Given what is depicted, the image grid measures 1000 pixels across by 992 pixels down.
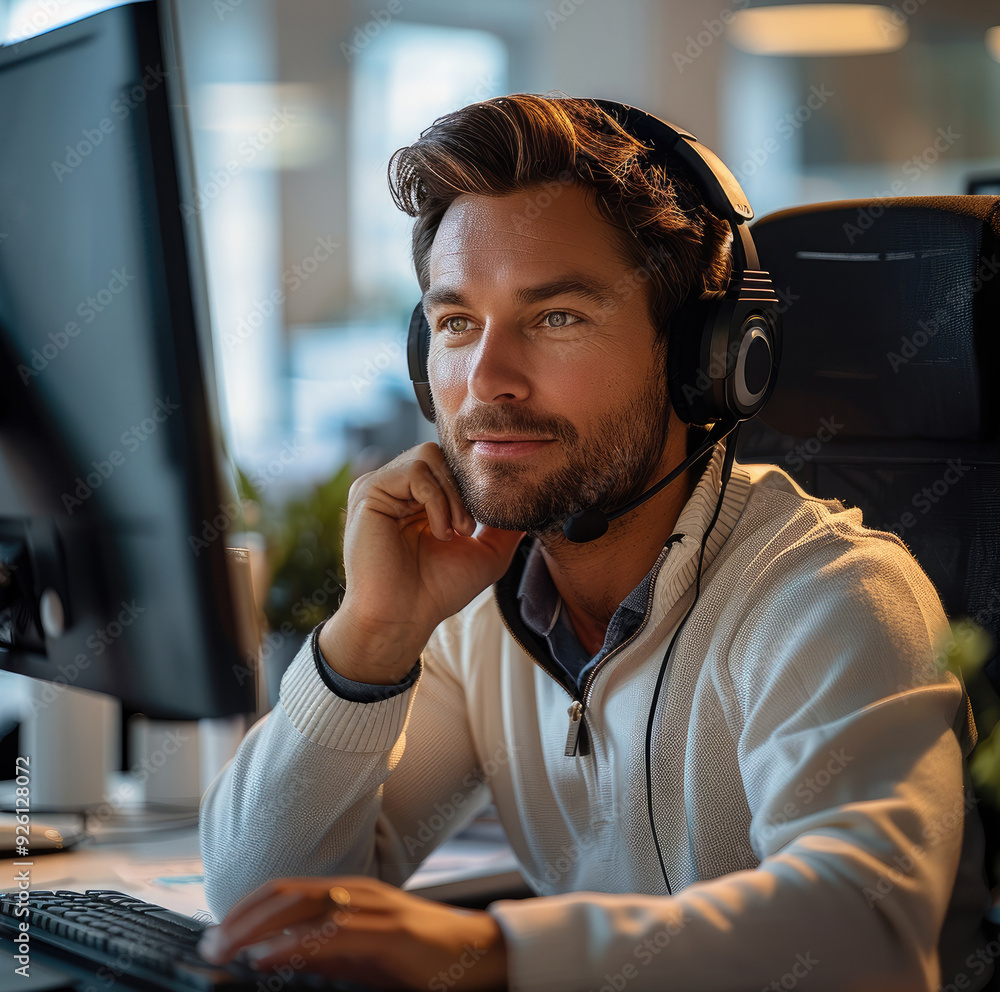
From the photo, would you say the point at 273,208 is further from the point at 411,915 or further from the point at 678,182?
the point at 411,915

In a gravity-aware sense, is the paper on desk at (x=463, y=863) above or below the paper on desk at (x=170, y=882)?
below

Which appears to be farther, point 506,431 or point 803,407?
point 803,407

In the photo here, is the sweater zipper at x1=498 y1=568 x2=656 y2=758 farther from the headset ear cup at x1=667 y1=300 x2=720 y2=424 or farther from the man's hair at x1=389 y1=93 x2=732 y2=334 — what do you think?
the man's hair at x1=389 y1=93 x2=732 y2=334

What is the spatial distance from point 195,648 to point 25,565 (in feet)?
0.71

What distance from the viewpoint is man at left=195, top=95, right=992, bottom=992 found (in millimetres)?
807

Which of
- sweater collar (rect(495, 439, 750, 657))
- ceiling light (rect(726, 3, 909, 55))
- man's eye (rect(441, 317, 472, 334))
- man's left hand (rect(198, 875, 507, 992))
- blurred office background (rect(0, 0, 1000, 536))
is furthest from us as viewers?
blurred office background (rect(0, 0, 1000, 536))

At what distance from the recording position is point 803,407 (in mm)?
1140

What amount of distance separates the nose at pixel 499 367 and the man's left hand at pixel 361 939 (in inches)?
19.1

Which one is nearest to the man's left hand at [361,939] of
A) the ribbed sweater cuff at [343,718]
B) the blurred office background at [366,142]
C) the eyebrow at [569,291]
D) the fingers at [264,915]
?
the fingers at [264,915]

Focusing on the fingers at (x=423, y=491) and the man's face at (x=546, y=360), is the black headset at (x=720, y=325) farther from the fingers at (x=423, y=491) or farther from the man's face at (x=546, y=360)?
the fingers at (x=423, y=491)

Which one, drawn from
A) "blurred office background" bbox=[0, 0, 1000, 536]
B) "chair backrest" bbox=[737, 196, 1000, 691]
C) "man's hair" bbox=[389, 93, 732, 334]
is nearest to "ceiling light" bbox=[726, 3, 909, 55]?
"blurred office background" bbox=[0, 0, 1000, 536]

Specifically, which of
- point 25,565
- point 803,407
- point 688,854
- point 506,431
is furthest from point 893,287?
point 25,565

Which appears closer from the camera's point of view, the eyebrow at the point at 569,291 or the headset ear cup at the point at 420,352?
→ the eyebrow at the point at 569,291

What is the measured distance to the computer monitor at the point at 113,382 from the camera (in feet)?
2.54
